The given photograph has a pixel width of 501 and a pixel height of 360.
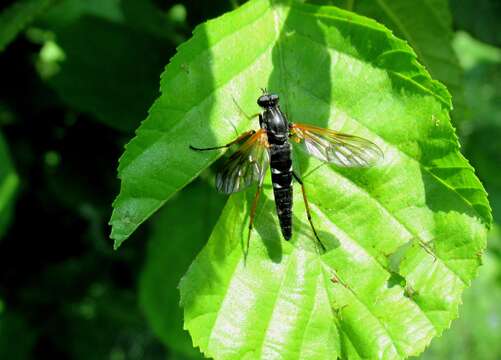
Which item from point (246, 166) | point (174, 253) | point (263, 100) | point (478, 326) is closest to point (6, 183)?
point (174, 253)

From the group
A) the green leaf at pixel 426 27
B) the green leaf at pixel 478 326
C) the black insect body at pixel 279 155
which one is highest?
the green leaf at pixel 426 27

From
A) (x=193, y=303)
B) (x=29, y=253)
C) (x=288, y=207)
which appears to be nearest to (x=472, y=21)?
(x=288, y=207)

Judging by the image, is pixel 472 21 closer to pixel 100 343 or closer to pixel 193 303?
pixel 193 303

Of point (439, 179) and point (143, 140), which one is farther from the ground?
point (439, 179)

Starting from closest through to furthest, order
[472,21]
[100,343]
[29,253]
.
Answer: [472,21] → [29,253] → [100,343]

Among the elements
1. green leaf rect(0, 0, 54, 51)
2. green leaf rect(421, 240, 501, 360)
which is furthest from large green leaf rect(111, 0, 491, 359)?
green leaf rect(421, 240, 501, 360)

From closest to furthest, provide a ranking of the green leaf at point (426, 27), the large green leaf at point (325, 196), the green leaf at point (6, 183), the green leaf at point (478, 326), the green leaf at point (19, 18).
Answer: the large green leaf at point (325, 196)
the green leaf at point (426, 27)
the green leaf at point (19, 18)
the green leaf at point (6, 183)
the green leaf at point (478, 326)

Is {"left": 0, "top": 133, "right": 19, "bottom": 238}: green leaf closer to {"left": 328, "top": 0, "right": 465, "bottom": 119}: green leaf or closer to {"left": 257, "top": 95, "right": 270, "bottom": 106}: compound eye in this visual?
{"left": 257, "top": 95, "right": 270, "bottom": 106}: compound eye

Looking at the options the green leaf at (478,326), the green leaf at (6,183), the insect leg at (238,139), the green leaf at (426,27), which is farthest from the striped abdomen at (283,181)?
the green leaf at (478,326)

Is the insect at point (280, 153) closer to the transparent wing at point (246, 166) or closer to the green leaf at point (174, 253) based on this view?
the transparent wing at point (246, 166)
